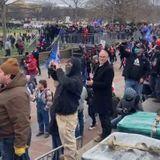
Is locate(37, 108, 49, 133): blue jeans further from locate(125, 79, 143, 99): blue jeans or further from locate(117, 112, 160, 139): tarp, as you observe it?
locate(117, 112, 160, 139): tarp

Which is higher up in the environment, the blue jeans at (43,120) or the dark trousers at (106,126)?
the dark trousers at (106,126)

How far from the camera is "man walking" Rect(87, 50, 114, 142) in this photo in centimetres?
610

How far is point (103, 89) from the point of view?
20.2 ft

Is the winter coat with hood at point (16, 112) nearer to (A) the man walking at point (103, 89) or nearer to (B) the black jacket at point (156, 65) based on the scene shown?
(A) the man walking at point (103, 89)

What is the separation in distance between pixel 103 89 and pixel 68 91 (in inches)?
39.1

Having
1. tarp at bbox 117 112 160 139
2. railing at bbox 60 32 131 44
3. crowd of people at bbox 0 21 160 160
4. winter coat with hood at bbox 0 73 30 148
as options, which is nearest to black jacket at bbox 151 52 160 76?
crowd of people at bbox 0 21 160 160

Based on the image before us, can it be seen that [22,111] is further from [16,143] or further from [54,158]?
[54,158]

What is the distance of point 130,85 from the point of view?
8680mm

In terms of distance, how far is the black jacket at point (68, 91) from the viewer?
5.20m

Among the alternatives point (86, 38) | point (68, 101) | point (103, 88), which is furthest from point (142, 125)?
point (86, 38)

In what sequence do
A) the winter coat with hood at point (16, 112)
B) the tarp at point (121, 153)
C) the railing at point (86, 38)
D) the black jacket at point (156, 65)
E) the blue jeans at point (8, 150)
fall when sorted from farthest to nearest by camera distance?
the railing at point (86, 38) < the black jacket at point (156, 65) < the blue jeans at point (8, 150) < the winter coat with hood at point (16, 112) < the tarp at point (121, 153)

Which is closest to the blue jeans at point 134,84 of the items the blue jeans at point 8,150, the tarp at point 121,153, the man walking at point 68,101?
the man walking at point 68,101

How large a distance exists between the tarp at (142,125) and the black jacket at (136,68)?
379cm

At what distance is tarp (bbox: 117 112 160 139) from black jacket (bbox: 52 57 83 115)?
876mm
